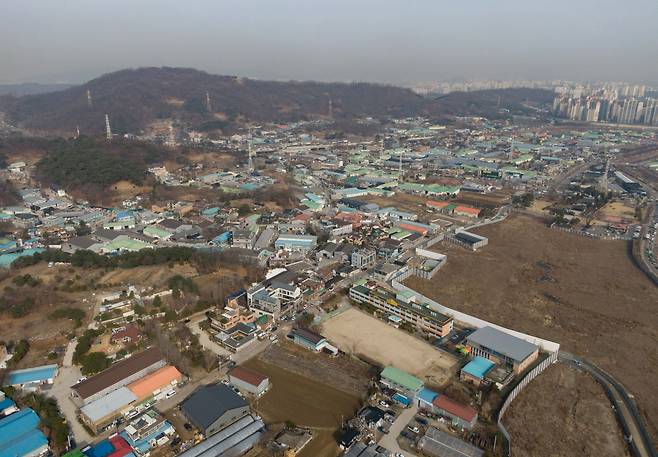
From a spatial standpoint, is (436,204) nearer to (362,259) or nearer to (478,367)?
(362,259)

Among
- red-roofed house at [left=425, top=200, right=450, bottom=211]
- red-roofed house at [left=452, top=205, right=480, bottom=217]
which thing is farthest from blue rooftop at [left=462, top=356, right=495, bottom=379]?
red-roofed house at [left=425, top=200, right=450, bottom=211]

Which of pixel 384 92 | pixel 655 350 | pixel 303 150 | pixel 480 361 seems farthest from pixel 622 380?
Result: pixel 384 92

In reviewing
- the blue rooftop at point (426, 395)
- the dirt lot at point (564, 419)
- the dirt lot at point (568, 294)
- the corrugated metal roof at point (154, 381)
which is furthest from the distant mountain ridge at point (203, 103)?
the dirt lot at point (564, 419)

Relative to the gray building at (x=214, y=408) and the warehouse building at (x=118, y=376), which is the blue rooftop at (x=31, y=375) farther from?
the gray building at (x=214, y=408)

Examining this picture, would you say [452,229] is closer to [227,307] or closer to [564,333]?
[564,333]

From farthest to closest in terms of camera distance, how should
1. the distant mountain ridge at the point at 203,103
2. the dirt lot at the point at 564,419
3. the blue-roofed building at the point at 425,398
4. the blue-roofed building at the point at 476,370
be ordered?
the distant mountain ridge at the point at 203,103, the blue-roofed building at the point at 476,370, the blue-roofed building at the point at 425,398, the dirt lot at the point at 564,419
